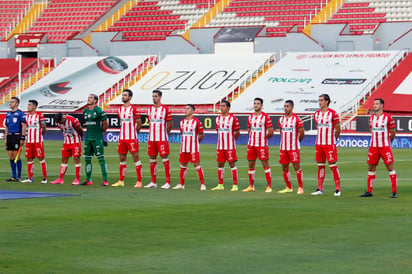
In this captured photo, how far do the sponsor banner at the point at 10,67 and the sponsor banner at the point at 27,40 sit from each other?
1.33 meters

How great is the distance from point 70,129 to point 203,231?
973 centimetres

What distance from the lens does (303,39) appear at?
172 ft

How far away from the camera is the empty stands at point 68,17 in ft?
206

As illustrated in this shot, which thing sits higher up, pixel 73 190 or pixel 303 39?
pixel 303 39

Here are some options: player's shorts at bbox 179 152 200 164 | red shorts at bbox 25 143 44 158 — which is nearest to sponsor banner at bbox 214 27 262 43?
red shorts at bbox 25 143 44 158

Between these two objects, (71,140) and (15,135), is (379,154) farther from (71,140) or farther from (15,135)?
(15,135)

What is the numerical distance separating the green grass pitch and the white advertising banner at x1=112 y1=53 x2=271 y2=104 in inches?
1192

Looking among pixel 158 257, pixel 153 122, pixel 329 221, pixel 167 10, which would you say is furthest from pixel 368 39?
pixel 158 257

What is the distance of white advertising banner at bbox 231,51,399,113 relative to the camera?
4731 cm

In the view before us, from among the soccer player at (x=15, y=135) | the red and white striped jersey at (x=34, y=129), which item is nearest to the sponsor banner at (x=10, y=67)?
the soccer player at (x=15, y=135)

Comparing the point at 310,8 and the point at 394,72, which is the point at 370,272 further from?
the point at 310,8

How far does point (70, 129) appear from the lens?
22.5m

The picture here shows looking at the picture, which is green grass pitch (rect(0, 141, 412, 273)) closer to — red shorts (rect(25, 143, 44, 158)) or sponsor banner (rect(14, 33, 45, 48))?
red shorts (rect(25, 143, 44, 158))

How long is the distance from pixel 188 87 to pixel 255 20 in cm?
683
